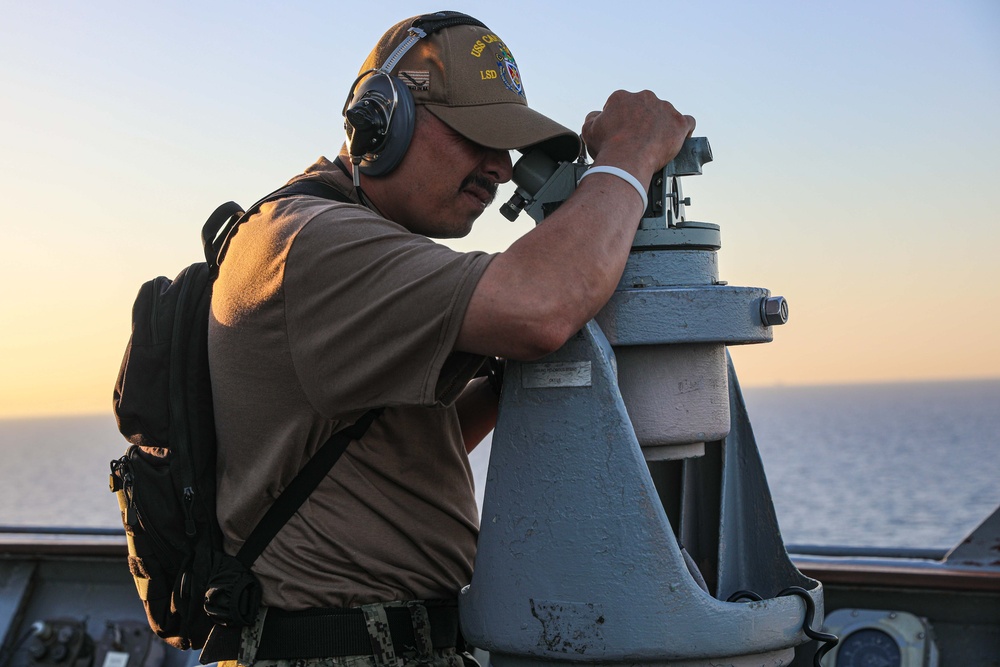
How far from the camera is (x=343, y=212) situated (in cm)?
177

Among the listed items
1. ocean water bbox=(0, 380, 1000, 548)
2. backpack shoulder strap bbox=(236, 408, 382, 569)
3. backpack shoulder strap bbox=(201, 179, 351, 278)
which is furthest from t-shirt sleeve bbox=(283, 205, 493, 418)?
ocean water bbox=(0, 380, 1000, 548)

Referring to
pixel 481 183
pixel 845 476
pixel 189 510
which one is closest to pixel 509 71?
pixel 481 183

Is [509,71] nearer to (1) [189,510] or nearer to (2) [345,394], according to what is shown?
(2) [345,394]

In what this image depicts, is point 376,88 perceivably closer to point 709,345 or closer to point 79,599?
point 709,345

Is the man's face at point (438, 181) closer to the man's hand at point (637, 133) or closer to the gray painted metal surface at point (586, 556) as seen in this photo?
the man's hand at point (637, 133)

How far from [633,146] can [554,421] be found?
0.51 m

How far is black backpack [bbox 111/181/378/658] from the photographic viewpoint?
1944 millimetres

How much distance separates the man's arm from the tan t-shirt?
0.04 meters

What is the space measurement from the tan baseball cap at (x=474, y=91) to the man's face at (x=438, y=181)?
4 cm

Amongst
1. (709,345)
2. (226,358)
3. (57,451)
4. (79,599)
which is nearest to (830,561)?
(709,345)

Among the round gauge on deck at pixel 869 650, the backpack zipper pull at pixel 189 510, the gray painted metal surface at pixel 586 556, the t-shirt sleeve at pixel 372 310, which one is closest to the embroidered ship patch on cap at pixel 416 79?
the t-shirt sleeve at pixel 372 310

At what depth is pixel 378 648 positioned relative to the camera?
6.17 feet

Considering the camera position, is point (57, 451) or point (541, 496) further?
point (57, 451)

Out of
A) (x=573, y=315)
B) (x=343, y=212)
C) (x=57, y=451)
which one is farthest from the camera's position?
(x=57, y=451)
